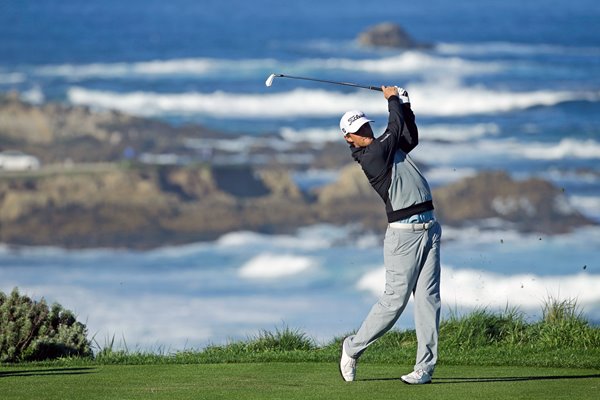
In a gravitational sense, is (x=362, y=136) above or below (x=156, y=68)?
below

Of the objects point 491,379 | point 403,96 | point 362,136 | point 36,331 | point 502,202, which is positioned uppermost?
point 502,202

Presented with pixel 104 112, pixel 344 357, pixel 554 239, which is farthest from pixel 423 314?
pixel 104 112

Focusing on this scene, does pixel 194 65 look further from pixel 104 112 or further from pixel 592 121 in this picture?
pixel 592 121

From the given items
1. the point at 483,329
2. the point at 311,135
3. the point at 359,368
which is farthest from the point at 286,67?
the point at 359,368

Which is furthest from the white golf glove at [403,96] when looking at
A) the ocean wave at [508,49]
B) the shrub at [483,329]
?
the ocean wave at [508,49]

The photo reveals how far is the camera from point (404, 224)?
1029 cm

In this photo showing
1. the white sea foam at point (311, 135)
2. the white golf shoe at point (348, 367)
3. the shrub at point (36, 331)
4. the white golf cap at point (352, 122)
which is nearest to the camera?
the white golf cap at point (352, 122)

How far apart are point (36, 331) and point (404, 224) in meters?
5.16

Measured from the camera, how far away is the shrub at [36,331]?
1363 cm

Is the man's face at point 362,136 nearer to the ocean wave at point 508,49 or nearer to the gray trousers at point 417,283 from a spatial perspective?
the gray trousers at point 417,283

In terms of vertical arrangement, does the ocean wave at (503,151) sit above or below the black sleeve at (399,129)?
above

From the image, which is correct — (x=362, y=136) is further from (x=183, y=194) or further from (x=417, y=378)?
(x=183, y=194)

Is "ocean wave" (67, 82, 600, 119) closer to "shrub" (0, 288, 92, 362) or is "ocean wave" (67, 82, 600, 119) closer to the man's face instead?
"shrub" (0, 288, 92, 362)

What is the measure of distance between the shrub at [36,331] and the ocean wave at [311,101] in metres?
38.6
